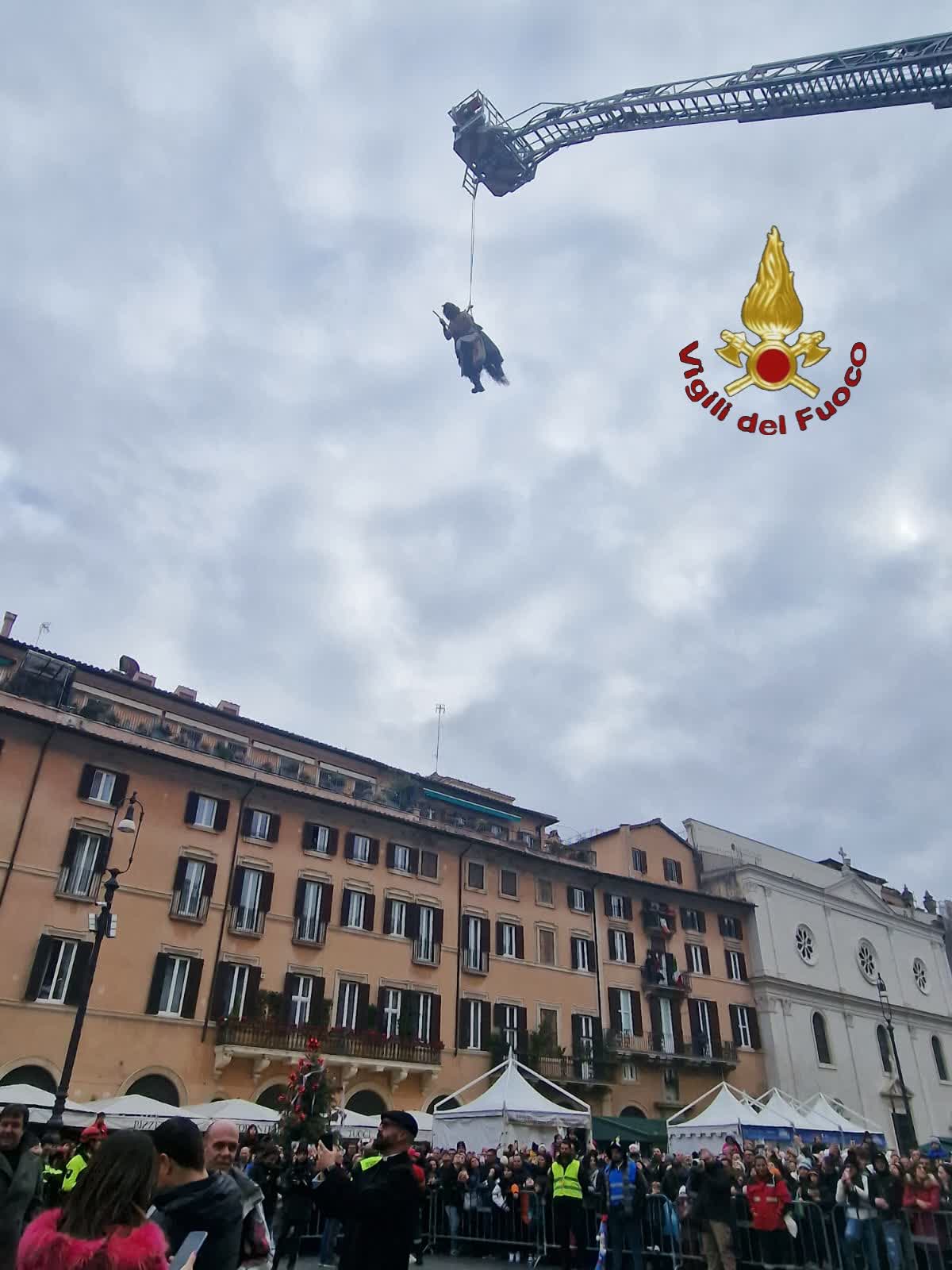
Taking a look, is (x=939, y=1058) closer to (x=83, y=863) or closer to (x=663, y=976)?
(x=663, y=976)

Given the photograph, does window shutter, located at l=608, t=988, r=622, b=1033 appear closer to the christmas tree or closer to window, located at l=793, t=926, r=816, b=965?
window, located at l=793, t=926, r=816, b=965

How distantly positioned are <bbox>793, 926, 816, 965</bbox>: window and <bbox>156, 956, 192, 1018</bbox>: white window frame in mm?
33007

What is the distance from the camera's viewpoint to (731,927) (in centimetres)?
4694

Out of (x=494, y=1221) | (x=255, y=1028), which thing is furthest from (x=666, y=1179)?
(x=255, y=1028)

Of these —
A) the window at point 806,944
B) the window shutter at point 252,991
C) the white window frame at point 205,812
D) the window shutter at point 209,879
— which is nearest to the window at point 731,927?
the window at point 806,944

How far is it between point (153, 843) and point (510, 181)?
78.1 ft

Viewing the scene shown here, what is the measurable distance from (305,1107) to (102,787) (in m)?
15.2

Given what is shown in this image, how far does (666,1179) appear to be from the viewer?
16516 millimetres

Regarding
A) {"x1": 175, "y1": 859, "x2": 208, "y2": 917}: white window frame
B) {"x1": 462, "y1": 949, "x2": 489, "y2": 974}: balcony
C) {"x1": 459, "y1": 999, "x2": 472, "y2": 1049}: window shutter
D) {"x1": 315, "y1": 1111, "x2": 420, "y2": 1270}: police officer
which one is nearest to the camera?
{"x1": 315, "y1": 1111, "x2": 420, "y2": 1270}: police officer

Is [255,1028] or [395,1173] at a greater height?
[255,1028]

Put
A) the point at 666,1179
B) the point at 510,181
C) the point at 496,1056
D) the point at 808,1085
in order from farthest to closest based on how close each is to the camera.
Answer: the point at 808,1085 < the point at 496,1056 < the point at 510,181 < the point at 666,1179

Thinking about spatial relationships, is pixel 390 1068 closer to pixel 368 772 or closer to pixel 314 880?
pixel 314 880

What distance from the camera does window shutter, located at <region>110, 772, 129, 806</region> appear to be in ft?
99.1

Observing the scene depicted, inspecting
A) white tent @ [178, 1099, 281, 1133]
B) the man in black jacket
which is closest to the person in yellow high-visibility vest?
white tent @ [178, 1099, 281, 1133]
